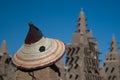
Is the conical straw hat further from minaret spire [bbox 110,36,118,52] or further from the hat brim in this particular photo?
minaret spire [bbox 110,36,118,52]

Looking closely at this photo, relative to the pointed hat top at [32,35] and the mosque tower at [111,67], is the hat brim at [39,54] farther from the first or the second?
the mosque tower at [111,67]

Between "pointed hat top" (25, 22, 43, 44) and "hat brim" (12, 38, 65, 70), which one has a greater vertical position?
"pointed hat top" (25, 22, 43, 44)

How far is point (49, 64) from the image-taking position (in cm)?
821

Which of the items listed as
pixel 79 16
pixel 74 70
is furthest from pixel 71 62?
pixel 79 16

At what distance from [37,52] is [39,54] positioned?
0.10m

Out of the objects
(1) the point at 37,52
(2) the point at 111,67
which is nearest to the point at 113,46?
(2) the point at 111,67

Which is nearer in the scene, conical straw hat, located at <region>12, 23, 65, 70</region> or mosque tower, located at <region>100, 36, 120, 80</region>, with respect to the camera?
conical straw hat, located at <region>12, 23, 65, 70</region>

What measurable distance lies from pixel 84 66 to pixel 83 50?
272 cm

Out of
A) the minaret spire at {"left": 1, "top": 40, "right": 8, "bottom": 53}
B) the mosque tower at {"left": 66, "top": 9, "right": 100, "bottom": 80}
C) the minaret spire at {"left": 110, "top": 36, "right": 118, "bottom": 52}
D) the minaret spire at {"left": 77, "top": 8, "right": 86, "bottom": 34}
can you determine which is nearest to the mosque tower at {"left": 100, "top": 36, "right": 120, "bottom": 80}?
the minaret spire at {"left": 110, "top": 36, "right": 118, "bottom": 52}

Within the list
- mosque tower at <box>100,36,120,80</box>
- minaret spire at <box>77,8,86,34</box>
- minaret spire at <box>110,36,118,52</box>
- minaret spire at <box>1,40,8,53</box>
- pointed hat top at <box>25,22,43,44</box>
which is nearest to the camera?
pointed hat top at <box>25,22,43,44</box>

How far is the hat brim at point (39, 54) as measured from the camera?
8.27 meters

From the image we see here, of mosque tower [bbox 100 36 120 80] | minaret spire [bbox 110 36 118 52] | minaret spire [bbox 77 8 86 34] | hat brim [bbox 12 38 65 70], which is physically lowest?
hat brim [bbox 12 38 65 70]

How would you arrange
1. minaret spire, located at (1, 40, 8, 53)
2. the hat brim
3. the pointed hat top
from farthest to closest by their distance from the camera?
minaret spire, located at (1, 40, 8, 53)
the pointed hat top
the hat brim

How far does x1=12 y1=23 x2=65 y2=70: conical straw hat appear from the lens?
828 cm
